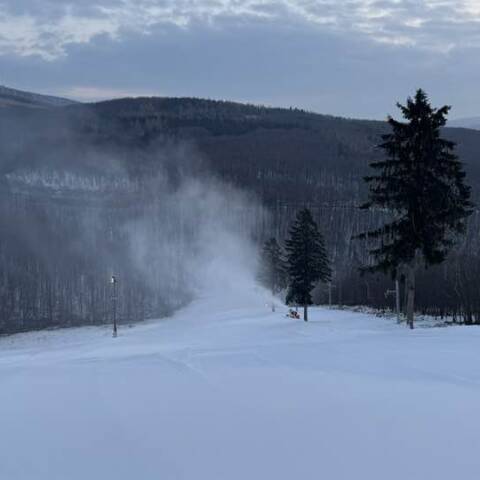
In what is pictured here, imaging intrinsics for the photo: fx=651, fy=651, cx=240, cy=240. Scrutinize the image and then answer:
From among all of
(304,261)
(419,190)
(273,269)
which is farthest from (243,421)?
(273,269)

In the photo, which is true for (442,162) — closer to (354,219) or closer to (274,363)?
(274,363)

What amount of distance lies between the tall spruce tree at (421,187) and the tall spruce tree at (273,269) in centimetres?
6189

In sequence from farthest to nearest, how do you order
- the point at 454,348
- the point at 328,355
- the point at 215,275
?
1. the point at 215,275
2. the point at 454,348
3. the point at 328,355

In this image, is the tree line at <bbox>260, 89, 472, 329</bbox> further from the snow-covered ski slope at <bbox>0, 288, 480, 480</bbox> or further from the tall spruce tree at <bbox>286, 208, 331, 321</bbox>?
the tall spruce tree at <bbox>286, 208, 331, 321</bbox>

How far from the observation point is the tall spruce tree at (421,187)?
26.3 metres

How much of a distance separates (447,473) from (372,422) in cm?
139

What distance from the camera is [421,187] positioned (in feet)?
86.3

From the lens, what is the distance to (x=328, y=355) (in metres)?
12.0

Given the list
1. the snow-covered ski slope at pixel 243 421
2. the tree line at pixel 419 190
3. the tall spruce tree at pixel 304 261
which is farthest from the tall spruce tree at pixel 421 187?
the tall spruce tree at pixel 304 261

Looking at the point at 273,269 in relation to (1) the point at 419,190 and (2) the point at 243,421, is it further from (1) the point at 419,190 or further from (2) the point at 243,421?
Result: (2) the point at 243,421

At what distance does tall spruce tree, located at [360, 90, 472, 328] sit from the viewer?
26.3 metres

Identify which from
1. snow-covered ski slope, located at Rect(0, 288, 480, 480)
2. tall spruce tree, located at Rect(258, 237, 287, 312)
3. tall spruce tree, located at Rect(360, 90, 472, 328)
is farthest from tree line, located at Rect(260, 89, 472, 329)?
tall spruce tree, located at Rect(258, 237, 287, 312)

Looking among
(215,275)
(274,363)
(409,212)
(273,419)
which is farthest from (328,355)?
(215,275)

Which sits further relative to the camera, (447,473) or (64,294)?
(64,294)
